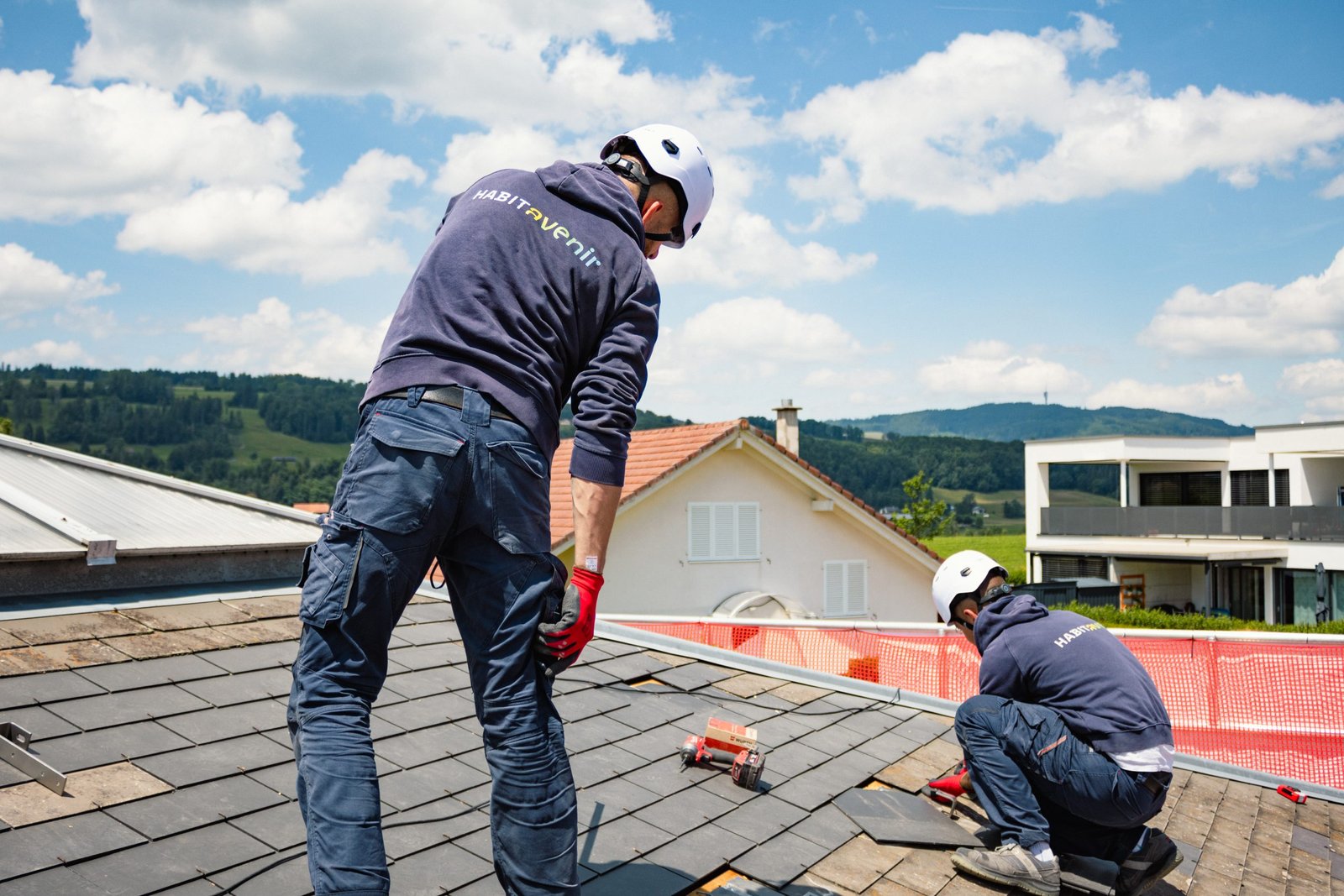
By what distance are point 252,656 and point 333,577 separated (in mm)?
2283

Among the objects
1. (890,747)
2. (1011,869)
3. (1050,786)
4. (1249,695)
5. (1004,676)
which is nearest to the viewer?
(1011,869)

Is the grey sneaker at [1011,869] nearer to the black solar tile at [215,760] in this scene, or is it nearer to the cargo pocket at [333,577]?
the black solar tile at [215,760]

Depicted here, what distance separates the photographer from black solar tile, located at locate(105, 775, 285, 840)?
8.70 feet

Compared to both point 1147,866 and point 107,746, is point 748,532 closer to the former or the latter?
point 1147,866

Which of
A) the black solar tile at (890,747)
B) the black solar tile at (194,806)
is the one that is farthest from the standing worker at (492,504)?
the black solar tile at (890,747)

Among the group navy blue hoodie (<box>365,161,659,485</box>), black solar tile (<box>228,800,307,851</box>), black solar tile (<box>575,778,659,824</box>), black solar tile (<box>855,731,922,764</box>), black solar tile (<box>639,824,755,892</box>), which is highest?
navy blue hoodie (<box>365,161,659,485</box>)

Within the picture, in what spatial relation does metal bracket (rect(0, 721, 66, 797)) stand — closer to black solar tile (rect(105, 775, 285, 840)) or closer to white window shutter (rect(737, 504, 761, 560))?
black solar tile (rect(105, 775, 285, 840))

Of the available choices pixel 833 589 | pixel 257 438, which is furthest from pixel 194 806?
pixel 257 438

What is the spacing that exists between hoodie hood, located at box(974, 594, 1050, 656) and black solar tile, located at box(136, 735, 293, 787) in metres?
2.68

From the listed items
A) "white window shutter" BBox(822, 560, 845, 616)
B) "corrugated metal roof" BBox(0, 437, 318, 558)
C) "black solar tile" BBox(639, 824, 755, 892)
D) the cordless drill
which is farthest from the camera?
"white window shutter" BBox(822, 560, 845, 616)

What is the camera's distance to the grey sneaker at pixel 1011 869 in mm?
3402

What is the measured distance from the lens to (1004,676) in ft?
13.3

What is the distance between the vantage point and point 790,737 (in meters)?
4.52

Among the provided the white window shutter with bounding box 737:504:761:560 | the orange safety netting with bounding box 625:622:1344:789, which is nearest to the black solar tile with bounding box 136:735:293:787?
Answer: the orange safety netting with bounding box 625:622:1344:789
